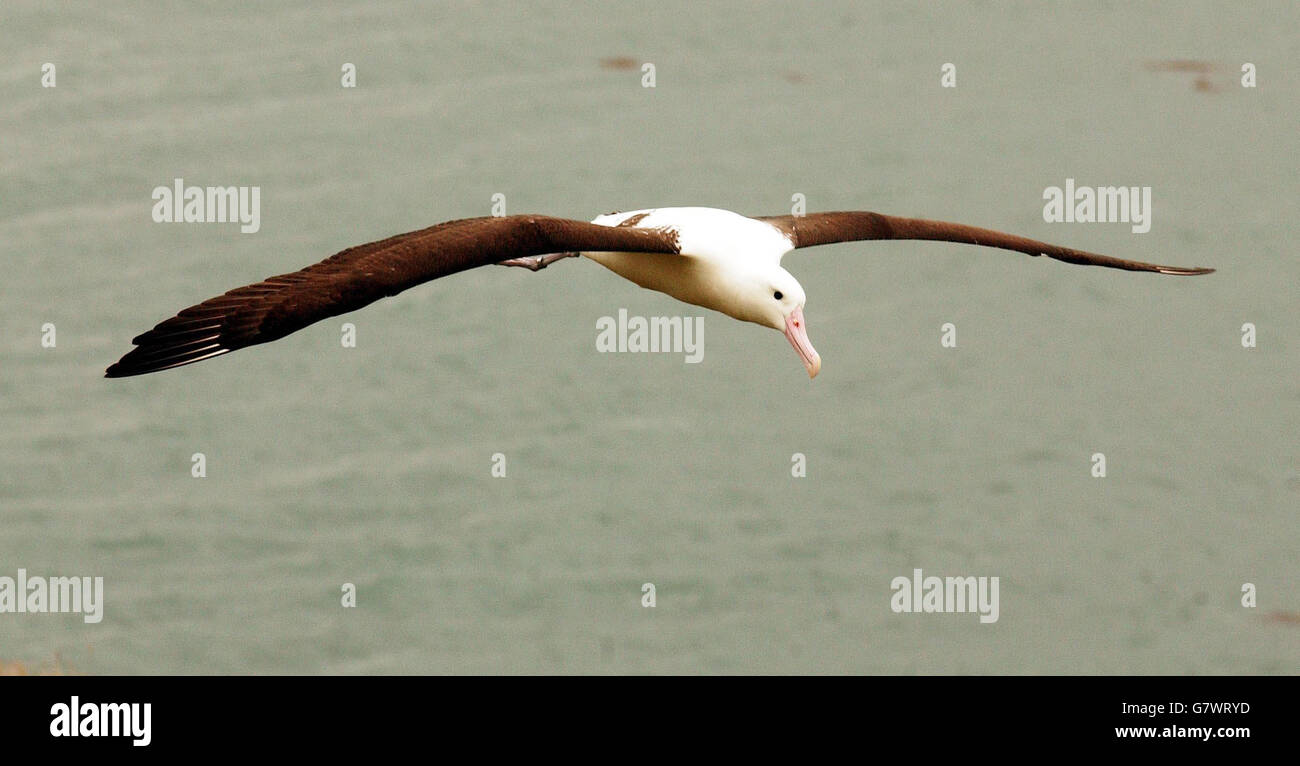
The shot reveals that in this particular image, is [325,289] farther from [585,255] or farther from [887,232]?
[887,232]

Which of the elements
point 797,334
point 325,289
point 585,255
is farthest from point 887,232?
point 325,289

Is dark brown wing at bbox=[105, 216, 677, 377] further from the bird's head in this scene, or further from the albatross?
the bird's head

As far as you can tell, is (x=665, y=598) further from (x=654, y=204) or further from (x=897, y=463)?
(x=654, y=204)

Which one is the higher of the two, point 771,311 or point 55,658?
point 771,311

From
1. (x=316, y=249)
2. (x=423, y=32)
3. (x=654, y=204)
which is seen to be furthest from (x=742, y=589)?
(x=423, y=32)

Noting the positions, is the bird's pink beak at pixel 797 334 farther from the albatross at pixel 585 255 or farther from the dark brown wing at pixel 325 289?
the dark brown wing at pixel 325 289

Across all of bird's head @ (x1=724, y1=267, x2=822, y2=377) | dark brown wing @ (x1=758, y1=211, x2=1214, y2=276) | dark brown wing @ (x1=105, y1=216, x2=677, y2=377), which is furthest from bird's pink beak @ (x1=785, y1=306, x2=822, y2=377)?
dark brown wing @ (x1=105, y1=216, x2=677, y2=377)
